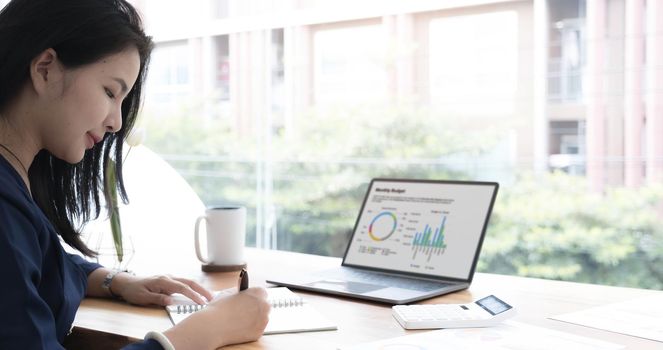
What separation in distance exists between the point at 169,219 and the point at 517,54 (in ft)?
11.6

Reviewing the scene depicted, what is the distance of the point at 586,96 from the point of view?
460 centimetres

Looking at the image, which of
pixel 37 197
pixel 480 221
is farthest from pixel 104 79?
pixel 480 221

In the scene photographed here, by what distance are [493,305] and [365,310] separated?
0.66 feet

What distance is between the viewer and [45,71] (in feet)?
3.28

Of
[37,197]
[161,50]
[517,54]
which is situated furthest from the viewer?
[161,50]

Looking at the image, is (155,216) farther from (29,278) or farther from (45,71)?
(29,278)

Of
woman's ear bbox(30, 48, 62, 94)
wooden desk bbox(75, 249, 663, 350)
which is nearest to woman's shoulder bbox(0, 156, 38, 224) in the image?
woman's ear bbox(30, 48, 62, 94)

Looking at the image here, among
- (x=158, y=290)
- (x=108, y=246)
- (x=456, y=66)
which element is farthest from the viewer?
(x=456, y=66)

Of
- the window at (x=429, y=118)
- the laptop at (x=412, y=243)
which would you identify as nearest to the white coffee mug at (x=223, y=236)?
the laptop at (x=412, y=243)

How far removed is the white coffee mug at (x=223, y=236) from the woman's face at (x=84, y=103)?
48 centimetres

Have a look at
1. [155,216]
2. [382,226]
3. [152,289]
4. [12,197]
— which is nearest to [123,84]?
[12,197]

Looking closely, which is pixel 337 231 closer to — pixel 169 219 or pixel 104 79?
pixel 169 219

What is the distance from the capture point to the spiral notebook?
1039mm

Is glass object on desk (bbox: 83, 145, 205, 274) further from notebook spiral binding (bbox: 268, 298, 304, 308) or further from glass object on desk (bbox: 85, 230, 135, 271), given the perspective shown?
notebook spiral binding (bbox: 268, 298, 304, 308)
